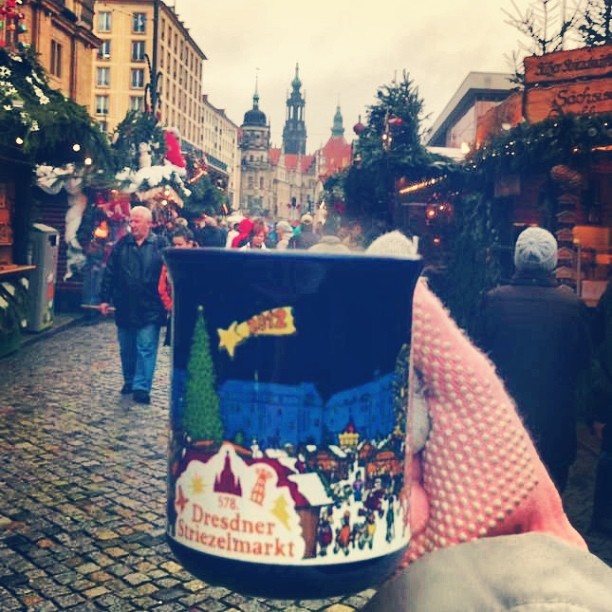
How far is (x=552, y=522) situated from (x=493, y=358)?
3188 millimetres

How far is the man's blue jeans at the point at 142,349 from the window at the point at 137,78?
2858 inches

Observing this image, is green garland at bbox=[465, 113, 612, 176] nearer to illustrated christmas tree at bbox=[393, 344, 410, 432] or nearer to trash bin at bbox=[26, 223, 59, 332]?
illustrated christmas tree at bbox=[393, 344, 410, 432]

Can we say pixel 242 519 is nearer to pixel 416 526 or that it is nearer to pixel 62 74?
pixel 416 526

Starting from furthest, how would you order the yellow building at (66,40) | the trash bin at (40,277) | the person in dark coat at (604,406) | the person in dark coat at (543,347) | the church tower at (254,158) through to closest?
the church tower at (254,158) → the yellow building at (66,40) → the trash bin at (40,277) → the person in dark coat at (604,406) → the person in dark coat at (543,347)

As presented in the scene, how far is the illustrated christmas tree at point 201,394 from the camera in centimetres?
102

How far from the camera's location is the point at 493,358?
432 centimetres

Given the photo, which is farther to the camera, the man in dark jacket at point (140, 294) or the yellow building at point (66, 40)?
the yellow building at point (66, 40)

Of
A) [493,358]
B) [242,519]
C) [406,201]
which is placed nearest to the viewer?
[242,519]

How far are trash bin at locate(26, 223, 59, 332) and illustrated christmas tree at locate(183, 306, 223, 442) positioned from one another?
11.9m

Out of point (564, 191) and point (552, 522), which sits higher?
point (564, 191)

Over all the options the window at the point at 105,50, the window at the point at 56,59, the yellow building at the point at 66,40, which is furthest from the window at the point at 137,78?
the window at the point at 56,59

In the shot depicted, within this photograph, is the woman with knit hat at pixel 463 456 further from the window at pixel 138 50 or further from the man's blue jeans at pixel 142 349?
the window at pixel 138 50

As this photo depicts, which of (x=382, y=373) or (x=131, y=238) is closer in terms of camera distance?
(x=382, y=373)

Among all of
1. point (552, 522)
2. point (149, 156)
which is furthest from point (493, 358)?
point (149, 156)
